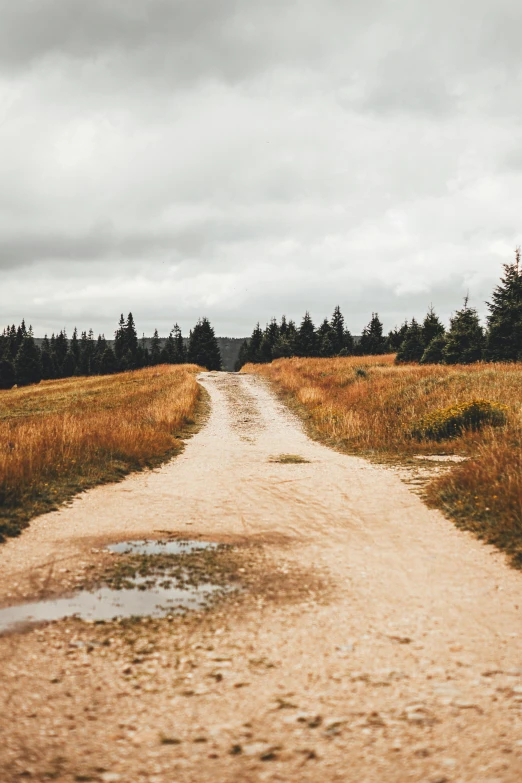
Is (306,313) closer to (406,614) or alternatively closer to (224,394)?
(224,394)

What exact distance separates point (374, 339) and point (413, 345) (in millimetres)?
34141

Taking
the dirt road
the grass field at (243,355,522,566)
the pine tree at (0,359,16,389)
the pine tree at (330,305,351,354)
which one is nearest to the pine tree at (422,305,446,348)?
the grass field at (243,355,522,566)

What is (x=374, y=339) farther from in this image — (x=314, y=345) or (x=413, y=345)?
(x=413, y=345)

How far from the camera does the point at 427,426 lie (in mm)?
12789

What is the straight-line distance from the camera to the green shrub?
12344 millimetres

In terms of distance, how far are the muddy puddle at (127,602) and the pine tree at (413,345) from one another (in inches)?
1665

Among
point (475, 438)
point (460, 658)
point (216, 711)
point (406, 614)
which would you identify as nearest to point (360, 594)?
point (406, 614)

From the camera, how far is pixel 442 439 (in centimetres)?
1220

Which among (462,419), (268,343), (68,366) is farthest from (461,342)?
(68,366)

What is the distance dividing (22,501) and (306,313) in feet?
218

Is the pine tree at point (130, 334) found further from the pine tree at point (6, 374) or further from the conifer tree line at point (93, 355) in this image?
the pine tree at point (6, 374)

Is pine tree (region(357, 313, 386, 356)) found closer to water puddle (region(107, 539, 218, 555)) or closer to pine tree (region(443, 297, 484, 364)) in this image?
pine tree (region(443, 297, 484, 364))

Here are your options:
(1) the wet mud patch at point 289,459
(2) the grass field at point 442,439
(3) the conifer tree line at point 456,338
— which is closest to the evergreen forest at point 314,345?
(3) the conifer tree line at point 456,338

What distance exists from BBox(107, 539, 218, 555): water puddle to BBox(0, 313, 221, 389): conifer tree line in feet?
210
